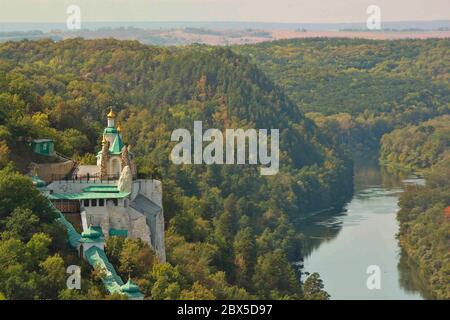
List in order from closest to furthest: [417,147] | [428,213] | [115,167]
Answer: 1. [115,167]
2. [428,213]
3. [417,147]

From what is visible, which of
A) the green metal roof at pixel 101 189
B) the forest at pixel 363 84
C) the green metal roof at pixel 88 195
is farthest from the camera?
the forest at pixel 363 84

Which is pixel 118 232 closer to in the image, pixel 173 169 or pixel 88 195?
pixel 88 195

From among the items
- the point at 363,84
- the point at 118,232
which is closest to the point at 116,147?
the point at 118,232

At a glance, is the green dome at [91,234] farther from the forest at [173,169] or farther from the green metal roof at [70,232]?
the forest at [173,169]

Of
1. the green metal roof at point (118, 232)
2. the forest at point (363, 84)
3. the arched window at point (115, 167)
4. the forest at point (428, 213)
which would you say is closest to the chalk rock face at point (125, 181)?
the arched window at point (115, 167)

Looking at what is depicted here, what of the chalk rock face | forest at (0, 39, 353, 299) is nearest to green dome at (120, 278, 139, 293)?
forest at (0, 39, 353, 299)

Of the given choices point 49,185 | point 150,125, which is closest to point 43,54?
point 150,125

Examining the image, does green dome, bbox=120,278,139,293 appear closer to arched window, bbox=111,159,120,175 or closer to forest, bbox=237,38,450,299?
arched window, bbox=111,159,120,175
